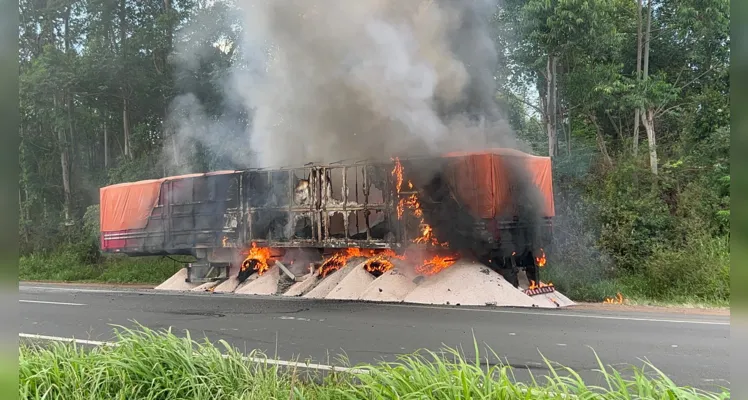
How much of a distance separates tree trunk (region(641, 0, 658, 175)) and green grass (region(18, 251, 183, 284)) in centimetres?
1131

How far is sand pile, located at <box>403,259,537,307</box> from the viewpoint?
27.9ft

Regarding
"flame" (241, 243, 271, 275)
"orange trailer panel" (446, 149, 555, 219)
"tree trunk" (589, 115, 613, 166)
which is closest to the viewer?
"orange trailer panel" (446, 149, 555, 219)

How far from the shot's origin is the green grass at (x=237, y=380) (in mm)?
2963

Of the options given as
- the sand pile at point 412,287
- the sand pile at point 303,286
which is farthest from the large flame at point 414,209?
the sand pile at point 303,286

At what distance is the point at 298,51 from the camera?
38.6 feet

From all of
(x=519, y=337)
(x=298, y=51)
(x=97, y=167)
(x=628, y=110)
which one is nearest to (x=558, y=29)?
(x=628, y=110)

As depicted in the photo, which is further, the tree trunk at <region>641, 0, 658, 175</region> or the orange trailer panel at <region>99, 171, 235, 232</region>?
the tree trunk at <region>641, 0, 658, 175</region>

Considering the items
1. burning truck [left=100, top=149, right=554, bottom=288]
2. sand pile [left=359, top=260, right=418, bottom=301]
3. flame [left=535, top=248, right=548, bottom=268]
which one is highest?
burning truck [left=100, top=149, right=554, bottom=288]

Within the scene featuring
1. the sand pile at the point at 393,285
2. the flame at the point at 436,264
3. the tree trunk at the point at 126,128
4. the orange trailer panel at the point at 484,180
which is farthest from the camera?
the tree trunk at the point at 126,128

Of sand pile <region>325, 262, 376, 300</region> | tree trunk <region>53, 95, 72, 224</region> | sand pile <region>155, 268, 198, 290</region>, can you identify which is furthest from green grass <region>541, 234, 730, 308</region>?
tree trunk <region>53, 95, 72, 224</region>

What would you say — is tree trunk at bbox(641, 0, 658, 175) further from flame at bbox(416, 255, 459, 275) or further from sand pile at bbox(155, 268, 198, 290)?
sand pile at bbox(155, 268, 198, 290)

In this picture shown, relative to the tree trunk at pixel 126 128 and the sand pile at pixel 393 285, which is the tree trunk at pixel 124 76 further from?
the sand pile at pixel 393 285

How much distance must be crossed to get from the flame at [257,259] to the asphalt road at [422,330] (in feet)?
5.61

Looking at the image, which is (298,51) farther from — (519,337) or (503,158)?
(519,337)
